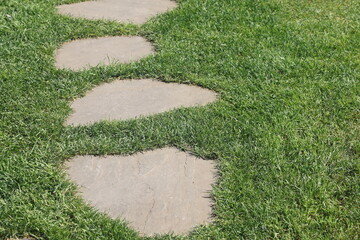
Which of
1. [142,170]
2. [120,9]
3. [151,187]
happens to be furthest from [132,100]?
[120,9]

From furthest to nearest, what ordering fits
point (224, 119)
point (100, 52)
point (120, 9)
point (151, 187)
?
point (120, 9) → point (100, 52) → point (224, 119) → point (151, 187)

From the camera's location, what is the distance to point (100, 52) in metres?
4.31

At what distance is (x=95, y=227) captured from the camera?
264cm

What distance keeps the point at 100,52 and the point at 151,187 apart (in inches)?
68.7

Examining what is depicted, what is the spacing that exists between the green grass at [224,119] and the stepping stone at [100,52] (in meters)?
0.09

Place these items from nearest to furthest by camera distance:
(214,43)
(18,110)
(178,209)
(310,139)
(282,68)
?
(178,209)
(310,139)
(18,110)
(282,68)
(214,43)

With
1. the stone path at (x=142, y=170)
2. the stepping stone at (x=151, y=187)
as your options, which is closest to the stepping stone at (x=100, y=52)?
the stone path at (x=142, y=170)

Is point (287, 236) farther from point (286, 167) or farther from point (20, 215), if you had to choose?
point (20, 215)

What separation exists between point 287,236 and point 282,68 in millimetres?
1726

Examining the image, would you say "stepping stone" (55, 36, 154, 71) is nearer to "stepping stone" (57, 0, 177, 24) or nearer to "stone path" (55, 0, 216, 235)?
"stone path" (55, 0, 216, 235)

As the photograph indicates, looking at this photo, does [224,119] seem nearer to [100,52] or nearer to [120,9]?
[100,52]

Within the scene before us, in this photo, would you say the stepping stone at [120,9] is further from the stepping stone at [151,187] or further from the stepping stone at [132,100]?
the stepping stone at [151,187]

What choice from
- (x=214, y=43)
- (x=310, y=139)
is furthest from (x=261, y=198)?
(x=214, y=43)

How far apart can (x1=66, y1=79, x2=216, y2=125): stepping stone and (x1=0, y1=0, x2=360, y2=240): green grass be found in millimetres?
84
